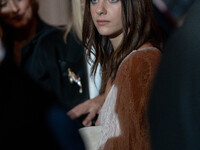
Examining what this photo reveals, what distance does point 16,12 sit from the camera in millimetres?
1481

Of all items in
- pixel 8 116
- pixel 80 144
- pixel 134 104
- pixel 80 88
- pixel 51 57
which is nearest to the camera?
pixel 8 116

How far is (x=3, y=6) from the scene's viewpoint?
145 cm

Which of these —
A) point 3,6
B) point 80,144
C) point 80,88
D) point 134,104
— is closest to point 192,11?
point 80,144

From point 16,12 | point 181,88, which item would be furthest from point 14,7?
point 181,88

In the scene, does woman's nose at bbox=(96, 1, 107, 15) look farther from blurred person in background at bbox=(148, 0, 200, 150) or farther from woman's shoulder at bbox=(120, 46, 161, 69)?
blurred person in background at bbox=(148, 0, 200, 150)

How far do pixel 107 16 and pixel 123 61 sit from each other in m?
0.16

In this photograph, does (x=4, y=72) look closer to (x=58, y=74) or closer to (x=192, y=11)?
(x=192, y=11)

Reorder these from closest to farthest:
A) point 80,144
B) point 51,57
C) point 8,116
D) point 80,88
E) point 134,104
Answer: point 8,116 < point 80,144 < point 134,104 < point 80,88 < point 51,57

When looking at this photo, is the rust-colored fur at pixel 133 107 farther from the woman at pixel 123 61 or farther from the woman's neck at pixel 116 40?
the woman's neck at pixel 116 40

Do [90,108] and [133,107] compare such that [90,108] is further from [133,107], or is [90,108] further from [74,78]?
[133,107]

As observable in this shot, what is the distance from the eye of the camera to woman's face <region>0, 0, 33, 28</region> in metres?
1.45

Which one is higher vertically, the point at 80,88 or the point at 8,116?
the point at 8,116

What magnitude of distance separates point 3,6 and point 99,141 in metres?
0.69

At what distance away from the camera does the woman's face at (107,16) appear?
1.10 m
